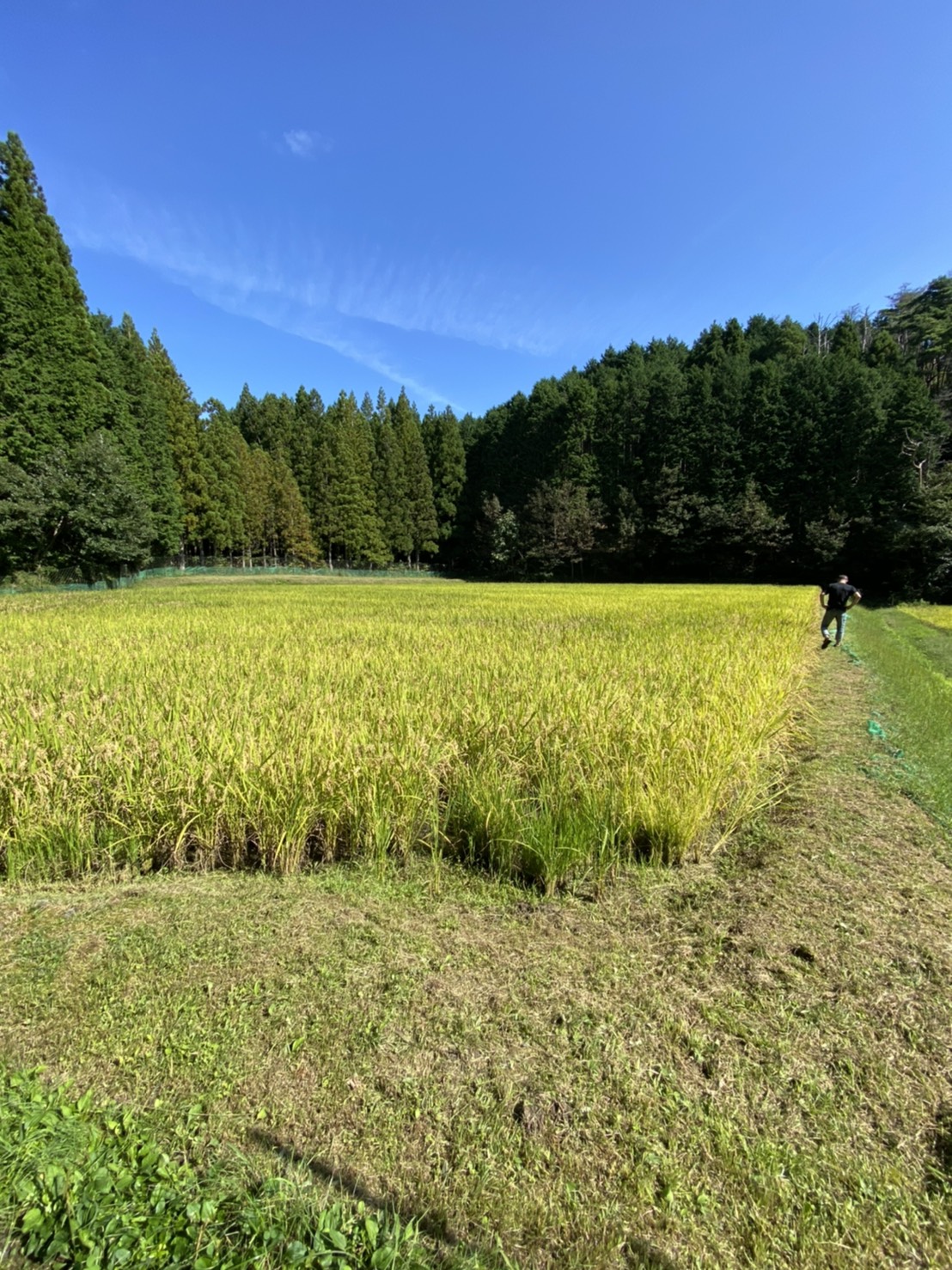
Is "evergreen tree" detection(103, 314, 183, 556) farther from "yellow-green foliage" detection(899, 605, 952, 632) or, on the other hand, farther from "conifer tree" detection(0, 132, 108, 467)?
"yellow-green foliage" detection(899, 605, 952, 632)

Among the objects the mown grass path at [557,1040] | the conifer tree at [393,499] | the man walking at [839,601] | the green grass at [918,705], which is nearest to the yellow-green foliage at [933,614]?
the green grass at [918,705]

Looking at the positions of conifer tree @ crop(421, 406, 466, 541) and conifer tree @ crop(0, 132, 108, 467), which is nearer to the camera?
conifer tree @ crop(0, 132, 108, 467)

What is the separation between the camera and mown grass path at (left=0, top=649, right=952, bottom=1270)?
1247 millimetres

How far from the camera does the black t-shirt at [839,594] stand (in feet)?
31.7

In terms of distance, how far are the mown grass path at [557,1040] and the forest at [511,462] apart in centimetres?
2848

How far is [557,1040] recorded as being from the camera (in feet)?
5.65

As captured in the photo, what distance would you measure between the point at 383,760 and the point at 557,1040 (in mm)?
1651

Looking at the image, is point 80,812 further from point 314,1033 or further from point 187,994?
point 314,1033

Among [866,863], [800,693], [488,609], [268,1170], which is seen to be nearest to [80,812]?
[268,1170]

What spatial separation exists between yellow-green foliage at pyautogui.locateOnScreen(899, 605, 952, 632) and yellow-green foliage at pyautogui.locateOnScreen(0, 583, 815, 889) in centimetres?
1569

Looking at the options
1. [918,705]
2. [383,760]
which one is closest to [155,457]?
[383,760]

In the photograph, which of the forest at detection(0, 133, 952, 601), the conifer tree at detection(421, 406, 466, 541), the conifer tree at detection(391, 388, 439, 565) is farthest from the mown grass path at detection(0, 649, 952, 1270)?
the conifer tree at detection(421, 406, 466, 541)

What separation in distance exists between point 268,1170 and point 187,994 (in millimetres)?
771

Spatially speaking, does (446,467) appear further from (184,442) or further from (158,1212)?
(158,1212)
